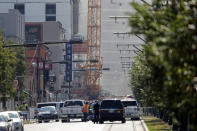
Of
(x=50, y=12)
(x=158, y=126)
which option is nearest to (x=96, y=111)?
(x=158, y=126)

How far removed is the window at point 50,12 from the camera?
193m

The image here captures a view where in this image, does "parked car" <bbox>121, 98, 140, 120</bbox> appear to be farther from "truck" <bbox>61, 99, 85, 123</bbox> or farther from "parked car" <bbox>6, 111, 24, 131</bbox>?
"parked car" <bbox>6, 111, 24, 131</bbox>

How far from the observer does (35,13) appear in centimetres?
19125

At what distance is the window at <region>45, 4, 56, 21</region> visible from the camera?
19275cm

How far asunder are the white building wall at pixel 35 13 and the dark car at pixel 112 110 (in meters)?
140

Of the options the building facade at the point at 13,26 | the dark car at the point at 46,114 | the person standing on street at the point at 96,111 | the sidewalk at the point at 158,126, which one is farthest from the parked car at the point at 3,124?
the building facade at the point at 13,26

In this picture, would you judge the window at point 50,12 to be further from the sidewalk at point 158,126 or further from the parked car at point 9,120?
the parked car at point 9,120

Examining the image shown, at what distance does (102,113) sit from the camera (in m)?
52.6

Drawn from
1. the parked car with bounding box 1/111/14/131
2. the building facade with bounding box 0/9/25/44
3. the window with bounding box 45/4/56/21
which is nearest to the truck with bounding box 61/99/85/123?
the parked car with bounding box 1/111/14/131

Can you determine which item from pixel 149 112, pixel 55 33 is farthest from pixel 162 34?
pixel 55 33

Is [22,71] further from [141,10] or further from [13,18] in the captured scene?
[141,10]

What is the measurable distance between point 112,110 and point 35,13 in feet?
465

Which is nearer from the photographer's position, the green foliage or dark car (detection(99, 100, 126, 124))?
the green foliage

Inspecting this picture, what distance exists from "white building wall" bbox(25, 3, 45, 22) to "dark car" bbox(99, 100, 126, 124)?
5510 inches
